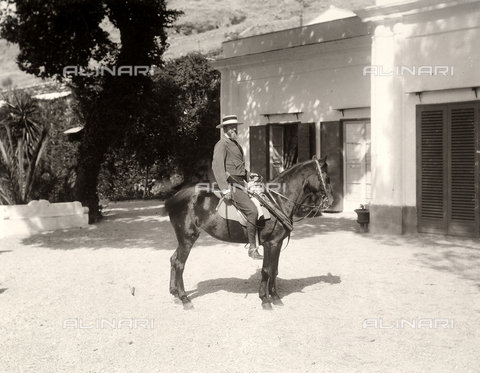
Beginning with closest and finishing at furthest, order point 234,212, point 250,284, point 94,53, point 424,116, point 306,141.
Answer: point 234,212 < point 250,284 < point 424,116 < point 94,53 < point 306,141

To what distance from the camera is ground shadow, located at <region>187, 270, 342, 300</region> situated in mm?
6941

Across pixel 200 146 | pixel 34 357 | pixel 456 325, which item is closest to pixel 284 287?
pixel 456 325

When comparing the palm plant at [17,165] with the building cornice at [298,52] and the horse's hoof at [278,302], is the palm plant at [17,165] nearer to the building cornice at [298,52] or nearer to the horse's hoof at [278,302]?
the building cornice at [298,52]

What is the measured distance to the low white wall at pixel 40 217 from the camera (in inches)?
504

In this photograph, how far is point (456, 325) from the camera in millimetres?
5398

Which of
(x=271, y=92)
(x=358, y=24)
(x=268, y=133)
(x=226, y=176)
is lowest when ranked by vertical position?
(x=226, y=176)

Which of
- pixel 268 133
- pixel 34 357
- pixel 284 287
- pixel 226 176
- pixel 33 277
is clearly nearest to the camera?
pixel 34 357

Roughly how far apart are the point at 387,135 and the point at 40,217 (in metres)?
8.04

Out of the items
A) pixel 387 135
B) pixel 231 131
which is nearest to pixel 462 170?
pixel 387 135

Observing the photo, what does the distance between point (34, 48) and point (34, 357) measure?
11.4 meters

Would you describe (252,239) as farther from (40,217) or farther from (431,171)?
(40,217)

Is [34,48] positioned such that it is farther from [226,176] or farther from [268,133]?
[226,176]

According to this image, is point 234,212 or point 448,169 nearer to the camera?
point 234,212

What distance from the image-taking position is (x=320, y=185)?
624 cm
